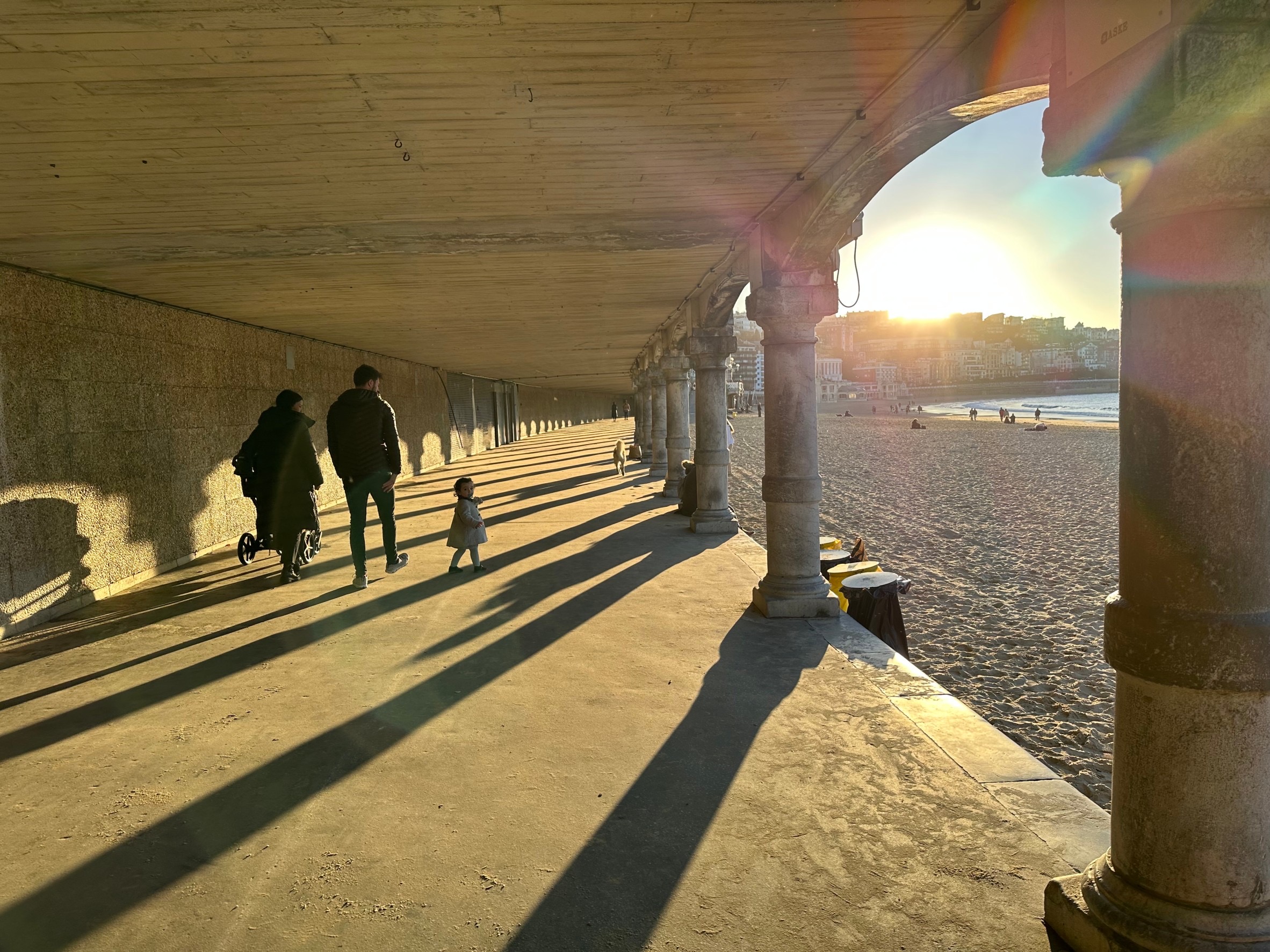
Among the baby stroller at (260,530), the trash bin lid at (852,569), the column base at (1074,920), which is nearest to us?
the column base at (1074,920)

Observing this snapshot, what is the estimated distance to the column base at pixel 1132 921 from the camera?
75.1 inches

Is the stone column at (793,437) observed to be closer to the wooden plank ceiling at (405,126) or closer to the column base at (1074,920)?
the wooden plank ceiling at (405,126)

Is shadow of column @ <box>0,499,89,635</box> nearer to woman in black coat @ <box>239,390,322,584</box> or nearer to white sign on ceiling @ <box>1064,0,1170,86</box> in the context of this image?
woman in black coat @ <box>239,390,322,584</box>

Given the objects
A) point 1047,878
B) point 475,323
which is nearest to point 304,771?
point 1047,878

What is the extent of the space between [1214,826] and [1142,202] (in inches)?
64.8

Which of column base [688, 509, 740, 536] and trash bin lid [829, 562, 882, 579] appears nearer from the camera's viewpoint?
trash bin lid [829, 562, 882, 579]

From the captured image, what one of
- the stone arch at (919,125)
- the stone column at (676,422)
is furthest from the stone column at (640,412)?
the stone arch at (919,125)

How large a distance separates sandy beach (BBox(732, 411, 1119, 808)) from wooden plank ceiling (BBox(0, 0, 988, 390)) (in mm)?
3578

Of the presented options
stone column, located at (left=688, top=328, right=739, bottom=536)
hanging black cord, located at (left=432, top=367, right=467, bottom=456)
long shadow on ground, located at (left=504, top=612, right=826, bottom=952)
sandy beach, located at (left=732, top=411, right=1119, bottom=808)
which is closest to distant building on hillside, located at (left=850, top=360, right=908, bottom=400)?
hanging black cord, located at (left=432, top=367, right=467, bottom=456)

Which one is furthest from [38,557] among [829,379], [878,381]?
Answer: [829,379]

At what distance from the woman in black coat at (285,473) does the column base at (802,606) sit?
14.3 ft

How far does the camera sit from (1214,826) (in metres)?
1.95

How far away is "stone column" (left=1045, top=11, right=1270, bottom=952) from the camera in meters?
1.89

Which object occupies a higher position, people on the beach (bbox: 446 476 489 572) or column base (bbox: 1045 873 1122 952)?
people on the beach (bbox: 446 476 489 572)
